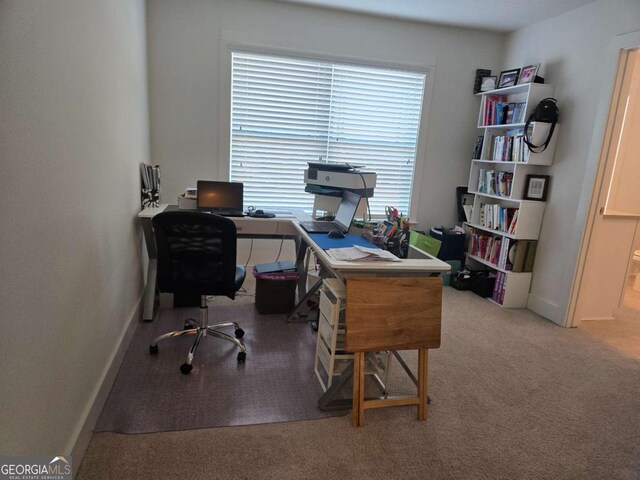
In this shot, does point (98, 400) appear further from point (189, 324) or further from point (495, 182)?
point (495, 182)

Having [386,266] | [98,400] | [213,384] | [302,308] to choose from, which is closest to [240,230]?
[302,308]

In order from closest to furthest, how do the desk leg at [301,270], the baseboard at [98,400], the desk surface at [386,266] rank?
the baseboard at [98,400]
the desk surface at [386,266]
the desk leg at [301,270]

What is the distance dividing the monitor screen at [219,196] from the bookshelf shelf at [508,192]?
2592 mm

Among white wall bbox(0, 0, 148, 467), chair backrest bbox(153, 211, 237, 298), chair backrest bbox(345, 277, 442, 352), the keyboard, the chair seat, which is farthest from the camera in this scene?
the keyboard

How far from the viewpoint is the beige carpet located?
176cm

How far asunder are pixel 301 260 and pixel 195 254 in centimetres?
130

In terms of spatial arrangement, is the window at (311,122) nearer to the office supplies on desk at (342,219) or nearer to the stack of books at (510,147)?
the stack of books at (510,147)

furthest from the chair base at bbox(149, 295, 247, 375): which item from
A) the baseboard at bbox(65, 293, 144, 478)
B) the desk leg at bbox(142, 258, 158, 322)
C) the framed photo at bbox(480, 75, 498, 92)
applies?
the framed photo at bbox(480, 75, 498, 92)

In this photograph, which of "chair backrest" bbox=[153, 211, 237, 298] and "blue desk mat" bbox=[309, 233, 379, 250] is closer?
"chair backrest" bbox=[153, 211, 237, 298]

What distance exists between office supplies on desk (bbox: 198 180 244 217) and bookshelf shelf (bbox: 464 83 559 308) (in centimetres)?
258

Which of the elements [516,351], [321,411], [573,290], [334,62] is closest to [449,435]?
[321,411]

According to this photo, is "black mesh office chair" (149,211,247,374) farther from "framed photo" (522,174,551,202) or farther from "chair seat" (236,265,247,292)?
"framed photo" (522,174,551,202)

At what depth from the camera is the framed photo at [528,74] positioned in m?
3.71

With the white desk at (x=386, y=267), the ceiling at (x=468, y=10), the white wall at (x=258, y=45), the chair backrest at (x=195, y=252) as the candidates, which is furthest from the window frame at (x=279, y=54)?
the white desk at (x=386, y=267)
